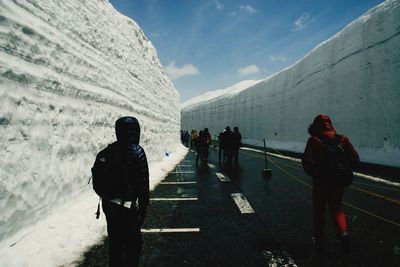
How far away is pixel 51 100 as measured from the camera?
468 cm

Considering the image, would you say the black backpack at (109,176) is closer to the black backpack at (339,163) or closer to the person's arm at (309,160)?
the person's arm at (309,160)

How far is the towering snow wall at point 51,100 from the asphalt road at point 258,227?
1765 millimetres

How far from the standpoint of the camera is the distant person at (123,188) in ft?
8.70

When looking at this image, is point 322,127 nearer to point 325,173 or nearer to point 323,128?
point 323,128

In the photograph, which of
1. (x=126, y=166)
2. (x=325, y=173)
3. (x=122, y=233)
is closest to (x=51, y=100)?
(x=126, y=166)

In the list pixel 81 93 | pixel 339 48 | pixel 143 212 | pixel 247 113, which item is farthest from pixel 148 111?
pixel 247 113

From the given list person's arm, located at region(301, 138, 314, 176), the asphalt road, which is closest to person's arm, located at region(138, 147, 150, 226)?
the asphalt road

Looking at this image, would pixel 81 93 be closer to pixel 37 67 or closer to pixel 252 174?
pixel 37 67

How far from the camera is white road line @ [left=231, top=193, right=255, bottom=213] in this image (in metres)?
5.74

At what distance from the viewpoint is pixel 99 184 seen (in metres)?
2.66

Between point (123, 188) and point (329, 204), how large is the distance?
2741mm

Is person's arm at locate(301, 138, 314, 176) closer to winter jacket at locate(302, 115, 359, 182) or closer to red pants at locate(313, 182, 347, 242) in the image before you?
winter jacket at locate(302, 115, 359, 182)

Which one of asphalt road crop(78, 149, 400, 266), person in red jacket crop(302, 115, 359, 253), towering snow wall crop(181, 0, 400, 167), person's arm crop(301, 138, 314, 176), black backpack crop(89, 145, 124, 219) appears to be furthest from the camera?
towering snow wall crop(181, 0, 400, 167)

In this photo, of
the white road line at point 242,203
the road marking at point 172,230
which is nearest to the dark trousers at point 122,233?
the road marking at point 172,230
